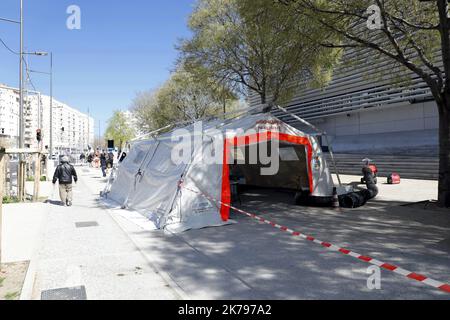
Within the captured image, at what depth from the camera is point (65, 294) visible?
13.7 ft

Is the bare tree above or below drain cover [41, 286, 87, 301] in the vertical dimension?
above

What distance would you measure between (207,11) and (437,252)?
56.3 feet

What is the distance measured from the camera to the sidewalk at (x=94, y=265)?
423 centimetres

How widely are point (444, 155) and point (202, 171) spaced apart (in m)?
7.22

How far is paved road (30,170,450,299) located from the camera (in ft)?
14.0

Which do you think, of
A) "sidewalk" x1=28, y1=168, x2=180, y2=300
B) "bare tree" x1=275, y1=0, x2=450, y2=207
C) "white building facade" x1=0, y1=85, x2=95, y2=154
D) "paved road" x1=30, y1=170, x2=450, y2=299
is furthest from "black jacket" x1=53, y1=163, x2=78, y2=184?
"white building facade" x1=0, y1=85, x2=95, y2=154

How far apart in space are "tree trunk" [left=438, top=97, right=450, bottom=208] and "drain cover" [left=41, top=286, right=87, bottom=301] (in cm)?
989

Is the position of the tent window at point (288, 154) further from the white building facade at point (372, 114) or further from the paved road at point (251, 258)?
the white building facade at point (372, 114)

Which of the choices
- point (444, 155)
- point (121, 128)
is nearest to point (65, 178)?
point (444, 155)

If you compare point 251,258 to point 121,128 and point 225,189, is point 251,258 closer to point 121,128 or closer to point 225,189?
point 225,189

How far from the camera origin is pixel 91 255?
5.73 meters

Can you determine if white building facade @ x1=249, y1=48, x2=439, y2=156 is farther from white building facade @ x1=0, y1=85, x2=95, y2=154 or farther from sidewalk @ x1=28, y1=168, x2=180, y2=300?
white building facade @ x1=0, y1=85, x2=95, y2=154
